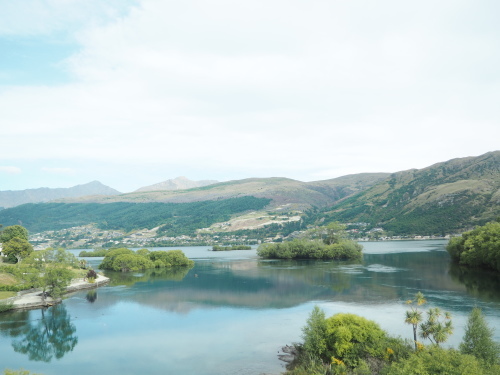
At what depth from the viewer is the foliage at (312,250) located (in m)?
131

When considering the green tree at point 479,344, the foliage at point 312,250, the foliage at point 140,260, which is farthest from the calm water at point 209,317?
the foliage at point 312,250

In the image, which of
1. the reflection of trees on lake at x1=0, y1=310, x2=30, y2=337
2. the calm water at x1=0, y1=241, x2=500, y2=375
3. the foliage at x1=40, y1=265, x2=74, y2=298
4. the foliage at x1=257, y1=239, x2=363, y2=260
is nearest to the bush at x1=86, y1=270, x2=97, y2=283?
the calm water at x1=0, y1=241, x2=500, y2=375

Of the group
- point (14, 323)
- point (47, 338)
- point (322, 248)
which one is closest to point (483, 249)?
point (322, 248)

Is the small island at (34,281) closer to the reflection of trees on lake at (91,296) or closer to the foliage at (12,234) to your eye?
the reflection of trees on lake at (91,296)

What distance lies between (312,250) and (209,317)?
85.4 metres

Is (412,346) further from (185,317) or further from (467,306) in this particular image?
(185,317)

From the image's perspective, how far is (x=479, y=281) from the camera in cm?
7144

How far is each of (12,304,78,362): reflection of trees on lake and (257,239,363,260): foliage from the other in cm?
9329

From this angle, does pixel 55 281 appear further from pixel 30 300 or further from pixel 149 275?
pixel 149 275

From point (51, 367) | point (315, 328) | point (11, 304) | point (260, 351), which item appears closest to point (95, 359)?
point (51, 367)

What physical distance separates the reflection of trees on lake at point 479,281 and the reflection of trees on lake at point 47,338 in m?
58.5

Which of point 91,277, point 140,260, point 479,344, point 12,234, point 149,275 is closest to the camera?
point 479,344

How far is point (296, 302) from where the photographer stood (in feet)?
209

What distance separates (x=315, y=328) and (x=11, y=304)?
5150 centimetres
